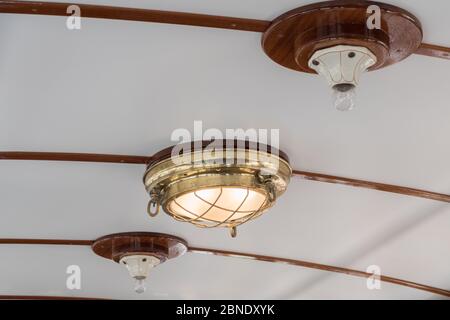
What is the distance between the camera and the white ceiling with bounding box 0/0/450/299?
225 centimetres

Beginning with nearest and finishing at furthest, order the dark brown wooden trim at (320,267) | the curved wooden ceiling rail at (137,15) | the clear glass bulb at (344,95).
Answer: the curved wooden ceiling rail at (137,15)
the clear glass bulb at (344,95)
the dark brown wooden trim at (320,267)

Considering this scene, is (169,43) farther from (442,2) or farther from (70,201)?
(70,201)

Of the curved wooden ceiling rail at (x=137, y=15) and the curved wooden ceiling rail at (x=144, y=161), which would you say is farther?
the curved wooden ceiling rail at (x=144, y=161)

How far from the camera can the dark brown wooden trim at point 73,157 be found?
114 inches

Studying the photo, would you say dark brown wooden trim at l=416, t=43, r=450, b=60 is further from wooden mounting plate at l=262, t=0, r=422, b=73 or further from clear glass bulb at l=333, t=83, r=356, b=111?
clear glass bulb at l=333, t=83, r=356, b=111

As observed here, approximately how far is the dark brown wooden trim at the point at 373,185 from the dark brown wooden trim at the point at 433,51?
101 centimetres

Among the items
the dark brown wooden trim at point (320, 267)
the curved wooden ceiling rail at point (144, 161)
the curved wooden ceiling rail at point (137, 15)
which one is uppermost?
the curved wooden ceiling rail at point (137, 15)

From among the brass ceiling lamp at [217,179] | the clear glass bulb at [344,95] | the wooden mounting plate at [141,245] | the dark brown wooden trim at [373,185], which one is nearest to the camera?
the clear glass bulb at [344,95]

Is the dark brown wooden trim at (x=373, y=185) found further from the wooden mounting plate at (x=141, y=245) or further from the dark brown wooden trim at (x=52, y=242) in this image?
the dark brown wooden trim at (x=52, y=242)

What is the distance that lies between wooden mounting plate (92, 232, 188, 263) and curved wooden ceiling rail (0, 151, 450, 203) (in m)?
0.93

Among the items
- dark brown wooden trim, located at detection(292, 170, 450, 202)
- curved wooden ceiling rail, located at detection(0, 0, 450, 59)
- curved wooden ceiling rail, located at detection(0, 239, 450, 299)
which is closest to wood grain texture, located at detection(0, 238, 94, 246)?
curved wooden ceiling rail, located at detection(0, 239, 450, 299)

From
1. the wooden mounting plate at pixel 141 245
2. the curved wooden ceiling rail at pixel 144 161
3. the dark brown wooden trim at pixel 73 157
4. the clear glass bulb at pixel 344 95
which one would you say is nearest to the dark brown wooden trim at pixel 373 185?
the curved wooden ceiling rail at pixel 144 161

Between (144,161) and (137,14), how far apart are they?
1000mm
